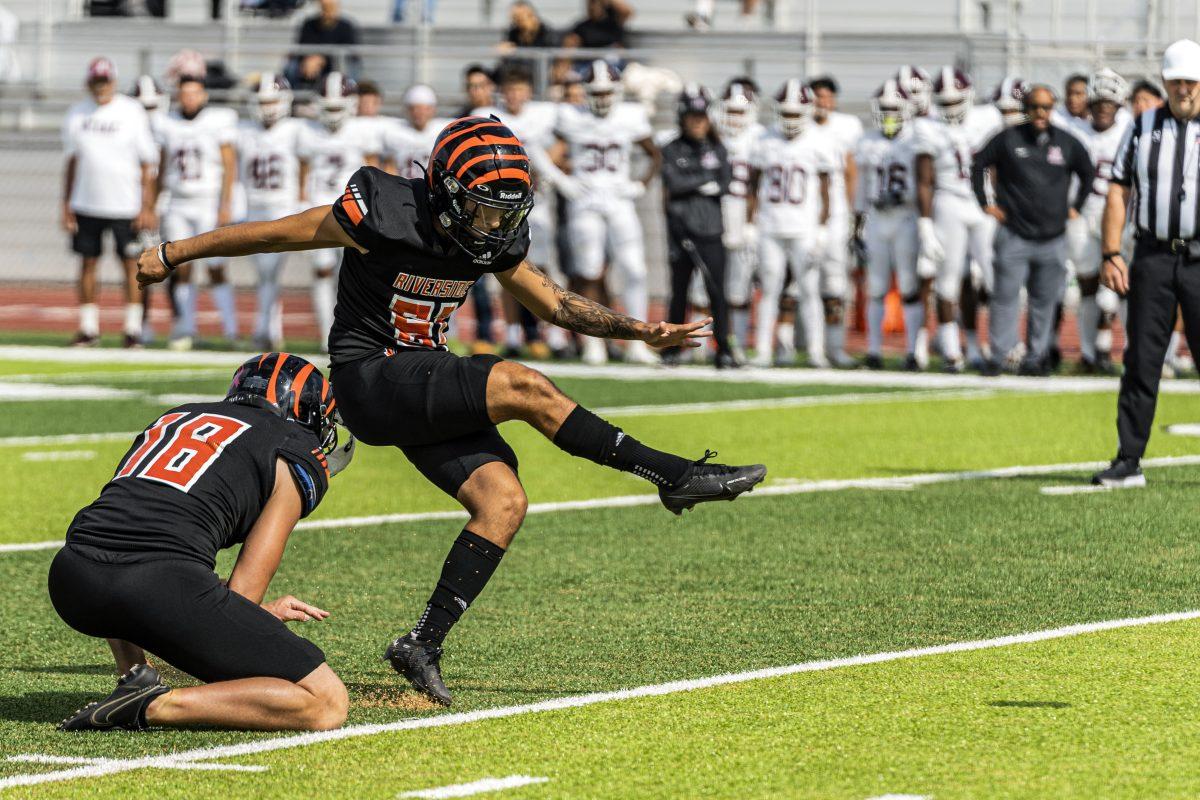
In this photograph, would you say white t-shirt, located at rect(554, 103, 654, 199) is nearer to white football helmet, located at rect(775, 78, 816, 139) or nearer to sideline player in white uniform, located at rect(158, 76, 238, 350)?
white football helmet, located at rect(775, 78, 816, 139)

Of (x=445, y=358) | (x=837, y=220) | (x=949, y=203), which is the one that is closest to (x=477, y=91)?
(x=837, y=220)

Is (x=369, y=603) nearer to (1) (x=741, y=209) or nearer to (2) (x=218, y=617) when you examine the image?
(2) (x=218, y=617)

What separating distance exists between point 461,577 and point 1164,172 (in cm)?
522

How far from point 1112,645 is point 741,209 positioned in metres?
12.1

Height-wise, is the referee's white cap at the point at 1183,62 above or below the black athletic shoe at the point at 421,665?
above

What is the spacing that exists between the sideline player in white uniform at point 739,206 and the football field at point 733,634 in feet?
16.8

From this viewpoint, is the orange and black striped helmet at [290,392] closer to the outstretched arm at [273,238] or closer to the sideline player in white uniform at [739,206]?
the outstretched arm at [273,238]

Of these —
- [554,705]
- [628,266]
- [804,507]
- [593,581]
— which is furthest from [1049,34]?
[554,705]

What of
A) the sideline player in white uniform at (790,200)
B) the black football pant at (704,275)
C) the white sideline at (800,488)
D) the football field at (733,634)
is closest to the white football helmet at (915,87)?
the sideline player in white uniform at (790,200)

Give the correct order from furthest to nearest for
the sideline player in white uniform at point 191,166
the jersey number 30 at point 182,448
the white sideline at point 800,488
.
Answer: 1. the sideline player in white uniform at point 191,166
2. the white sideline at point 800,488
3. the jersey number 30 at point 182,448

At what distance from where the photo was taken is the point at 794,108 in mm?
16859

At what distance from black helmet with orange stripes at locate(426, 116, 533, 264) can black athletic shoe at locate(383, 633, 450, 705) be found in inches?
44.2

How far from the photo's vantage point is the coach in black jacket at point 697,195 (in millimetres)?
16344

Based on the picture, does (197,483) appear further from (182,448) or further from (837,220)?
(837,220)
